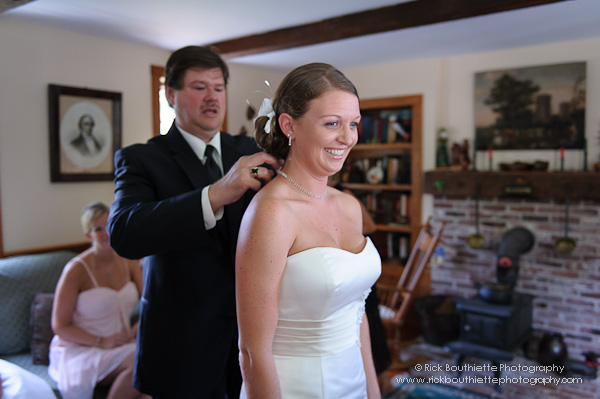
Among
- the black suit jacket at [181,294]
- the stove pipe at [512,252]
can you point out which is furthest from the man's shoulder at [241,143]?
the stove pipe at [512,252]

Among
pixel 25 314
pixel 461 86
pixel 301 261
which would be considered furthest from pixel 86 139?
pixel 461 86

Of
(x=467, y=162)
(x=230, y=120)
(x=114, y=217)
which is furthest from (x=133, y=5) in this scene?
(x=467, y=162)

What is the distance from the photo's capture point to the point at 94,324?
2602mm

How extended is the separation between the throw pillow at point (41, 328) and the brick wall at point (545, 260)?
135 inches

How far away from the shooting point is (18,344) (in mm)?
2840

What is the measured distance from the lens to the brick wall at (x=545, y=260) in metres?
3.90

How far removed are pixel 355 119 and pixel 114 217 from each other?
0.67 meters

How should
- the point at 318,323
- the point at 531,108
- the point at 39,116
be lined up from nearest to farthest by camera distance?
the point at 318,323
the point at 39,116
the point at 531,108

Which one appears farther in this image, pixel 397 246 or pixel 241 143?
pixel 397 246

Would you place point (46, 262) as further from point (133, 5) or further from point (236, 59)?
point (236, 59)

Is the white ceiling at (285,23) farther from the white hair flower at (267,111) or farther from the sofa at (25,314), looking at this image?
the white hair flower at (267,111)

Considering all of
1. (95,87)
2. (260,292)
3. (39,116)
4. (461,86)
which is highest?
(461,86)

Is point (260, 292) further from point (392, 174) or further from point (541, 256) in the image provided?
point (392, 174)

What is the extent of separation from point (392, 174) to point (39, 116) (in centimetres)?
336
